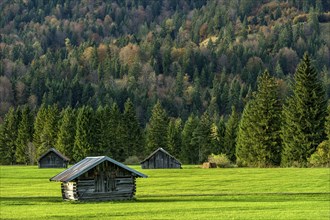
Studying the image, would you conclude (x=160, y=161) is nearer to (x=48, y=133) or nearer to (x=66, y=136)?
(x=66, y=136)

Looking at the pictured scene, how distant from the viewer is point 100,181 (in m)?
57.0

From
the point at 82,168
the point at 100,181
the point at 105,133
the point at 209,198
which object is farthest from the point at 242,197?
the point at 105,133

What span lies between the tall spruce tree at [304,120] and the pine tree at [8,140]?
238 feet

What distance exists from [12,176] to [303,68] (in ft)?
167

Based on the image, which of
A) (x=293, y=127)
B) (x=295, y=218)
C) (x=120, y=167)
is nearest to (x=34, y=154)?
(x=293, y=127)

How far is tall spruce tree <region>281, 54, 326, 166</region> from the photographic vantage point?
102 meters

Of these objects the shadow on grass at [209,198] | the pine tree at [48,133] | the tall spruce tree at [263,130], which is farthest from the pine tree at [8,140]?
the shadow on grass at [209,198]

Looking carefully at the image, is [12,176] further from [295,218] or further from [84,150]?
[295,218]

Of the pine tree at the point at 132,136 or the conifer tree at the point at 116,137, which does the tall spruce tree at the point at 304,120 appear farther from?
the pine tree at the point at 132,136

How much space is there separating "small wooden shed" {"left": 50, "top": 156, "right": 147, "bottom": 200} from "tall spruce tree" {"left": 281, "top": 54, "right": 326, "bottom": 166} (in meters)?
49.7

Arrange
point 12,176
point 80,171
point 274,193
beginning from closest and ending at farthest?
1. point 80,171
2. point 274,193
3. point 12,176

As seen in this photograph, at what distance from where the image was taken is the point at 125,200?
5662 cm

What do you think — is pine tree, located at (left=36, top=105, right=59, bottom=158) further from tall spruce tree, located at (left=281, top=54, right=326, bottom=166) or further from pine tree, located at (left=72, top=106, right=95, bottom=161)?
tall spruce tree, located at (left=281, top=54, right=326, bottom=166)

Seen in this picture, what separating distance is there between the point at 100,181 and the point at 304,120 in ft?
180
